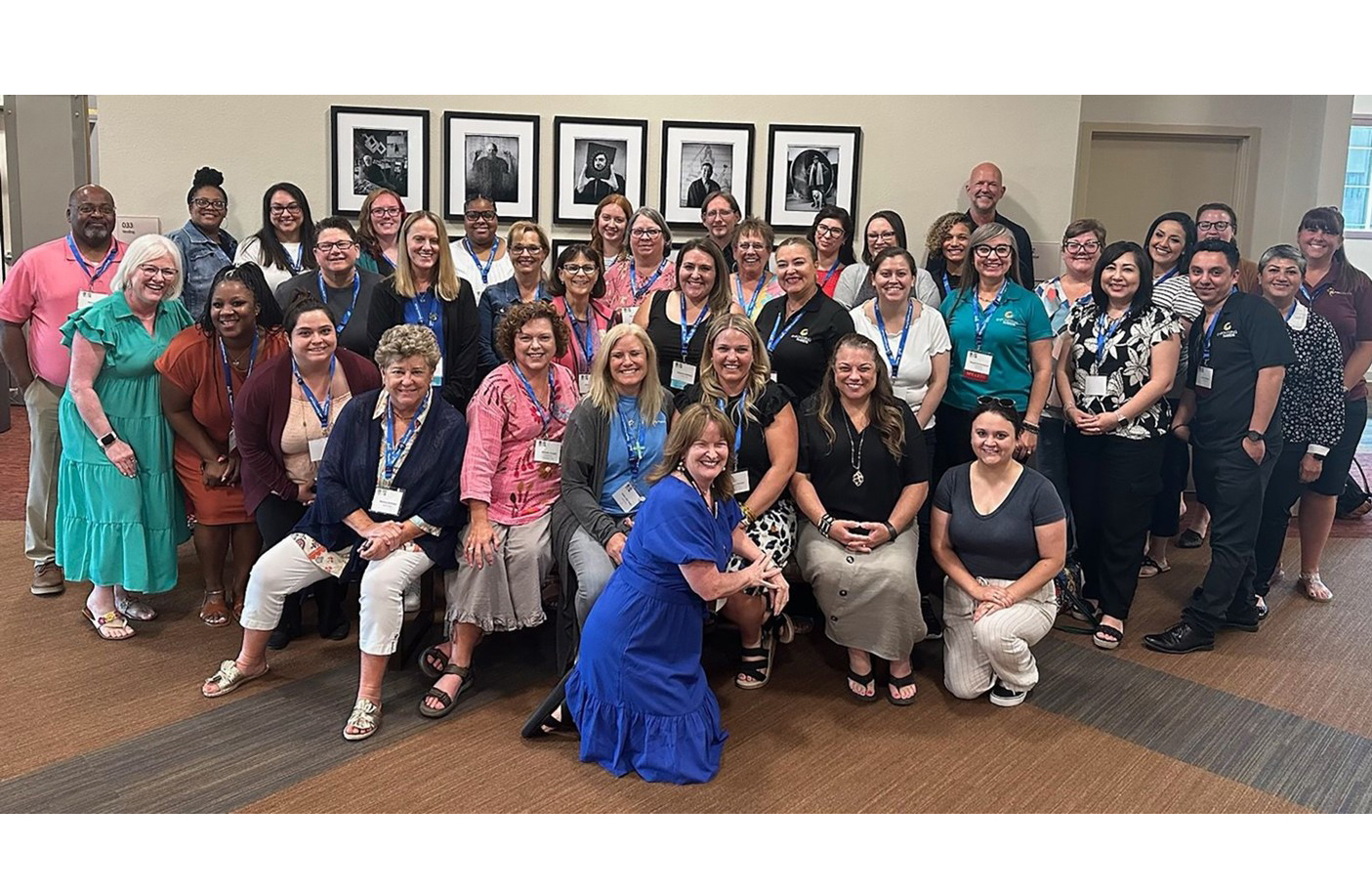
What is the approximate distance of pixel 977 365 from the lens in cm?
382

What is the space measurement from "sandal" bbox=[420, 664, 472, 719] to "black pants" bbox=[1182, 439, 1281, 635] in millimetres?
2865

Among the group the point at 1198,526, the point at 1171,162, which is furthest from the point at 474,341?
the point at 1171,162

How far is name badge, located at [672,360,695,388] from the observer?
369cm

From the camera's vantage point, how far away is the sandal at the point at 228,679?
3.27 metres

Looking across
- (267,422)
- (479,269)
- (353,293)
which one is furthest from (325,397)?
(479,269)

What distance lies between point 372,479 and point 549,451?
1.96 feet

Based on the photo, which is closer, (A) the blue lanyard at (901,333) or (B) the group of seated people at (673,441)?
(B) the group of seated people at (673,441)

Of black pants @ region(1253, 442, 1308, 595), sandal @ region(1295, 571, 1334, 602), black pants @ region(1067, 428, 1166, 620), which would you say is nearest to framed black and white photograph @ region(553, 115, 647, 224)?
black pants @ region(1067, 428, 1166, 620)

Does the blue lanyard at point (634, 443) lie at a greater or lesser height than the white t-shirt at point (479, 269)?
lesser

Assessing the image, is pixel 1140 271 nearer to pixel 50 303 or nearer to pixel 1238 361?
pixel 1238 361

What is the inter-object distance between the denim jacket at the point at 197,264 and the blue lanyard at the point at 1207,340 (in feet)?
14.5

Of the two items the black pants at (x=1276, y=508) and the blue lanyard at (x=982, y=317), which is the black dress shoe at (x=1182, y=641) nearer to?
the black pants at (x=1276, y=508)

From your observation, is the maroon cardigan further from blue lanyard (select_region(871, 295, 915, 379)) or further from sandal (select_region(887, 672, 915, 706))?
sandal (select_region(887, 672, 915, 706))

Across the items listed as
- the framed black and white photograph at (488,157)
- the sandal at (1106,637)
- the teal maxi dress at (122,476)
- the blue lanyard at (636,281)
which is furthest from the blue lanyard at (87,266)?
the sandal at (1106,637)
